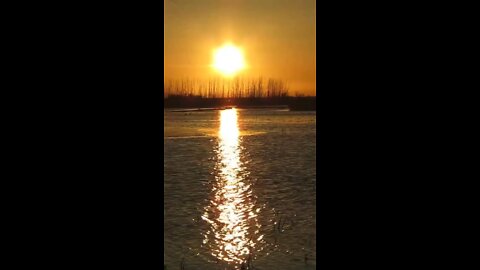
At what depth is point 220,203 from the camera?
19.6 meters

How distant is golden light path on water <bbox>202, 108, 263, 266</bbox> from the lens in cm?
1262

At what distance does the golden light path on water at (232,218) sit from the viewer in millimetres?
12625

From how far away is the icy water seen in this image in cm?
1160

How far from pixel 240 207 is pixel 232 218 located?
5.73ft

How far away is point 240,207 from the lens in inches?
741

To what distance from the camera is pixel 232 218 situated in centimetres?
1711

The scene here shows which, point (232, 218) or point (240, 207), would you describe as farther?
point (240, 207)

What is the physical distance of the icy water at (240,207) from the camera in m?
11.6
